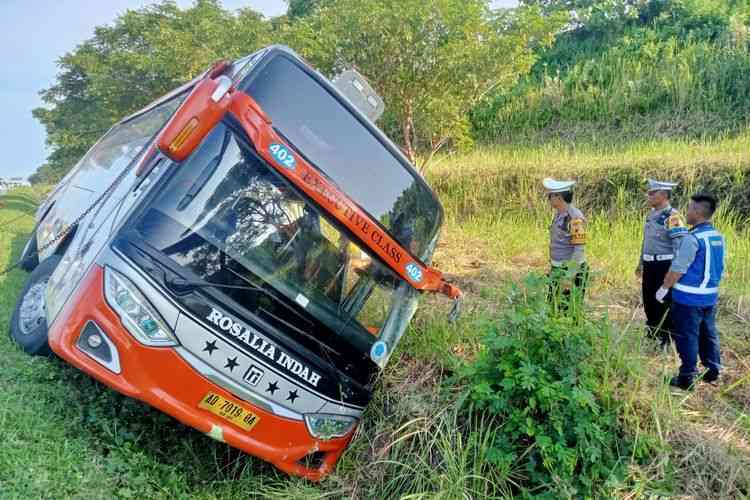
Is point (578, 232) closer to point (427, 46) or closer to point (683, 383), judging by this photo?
point (683, 383)

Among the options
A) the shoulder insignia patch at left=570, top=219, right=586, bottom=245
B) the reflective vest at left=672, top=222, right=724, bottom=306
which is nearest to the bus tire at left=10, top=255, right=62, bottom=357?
the shoulder insignia patch at left=570, top=219, right=586, bottom=245

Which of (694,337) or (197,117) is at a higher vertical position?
(197,117)

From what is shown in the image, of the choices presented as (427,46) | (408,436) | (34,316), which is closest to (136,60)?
(427,46)

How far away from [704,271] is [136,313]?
350 centimetres

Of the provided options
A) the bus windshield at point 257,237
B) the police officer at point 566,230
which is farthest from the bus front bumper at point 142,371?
the police officer at point 566,230

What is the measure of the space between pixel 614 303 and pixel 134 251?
13.5ft

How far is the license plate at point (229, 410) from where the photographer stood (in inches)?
107

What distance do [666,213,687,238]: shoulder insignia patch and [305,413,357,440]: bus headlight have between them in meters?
2.78

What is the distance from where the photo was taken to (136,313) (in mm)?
2600

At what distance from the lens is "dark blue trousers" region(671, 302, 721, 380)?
3270mm

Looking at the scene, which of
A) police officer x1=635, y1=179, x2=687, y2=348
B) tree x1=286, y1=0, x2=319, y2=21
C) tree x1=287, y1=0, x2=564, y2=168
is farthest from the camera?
tree x1=286, y1=0, x2=319, y2=21

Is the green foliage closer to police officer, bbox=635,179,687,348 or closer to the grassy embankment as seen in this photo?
police officer, bbox=635,179,687,348

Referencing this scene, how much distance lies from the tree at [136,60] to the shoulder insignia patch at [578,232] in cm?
853

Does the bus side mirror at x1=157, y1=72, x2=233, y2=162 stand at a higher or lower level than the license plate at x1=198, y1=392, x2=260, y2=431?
higher
